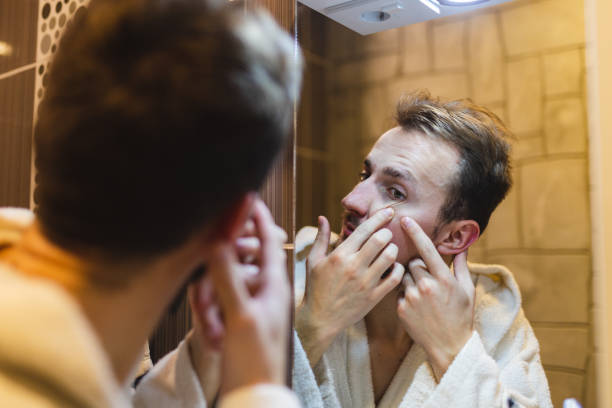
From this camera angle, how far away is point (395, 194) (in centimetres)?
101

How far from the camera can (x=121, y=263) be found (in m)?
0.44

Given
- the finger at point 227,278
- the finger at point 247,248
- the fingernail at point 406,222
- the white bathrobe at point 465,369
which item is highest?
the fingernail at point 406,222

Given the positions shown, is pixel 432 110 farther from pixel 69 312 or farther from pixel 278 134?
pixel 69 312

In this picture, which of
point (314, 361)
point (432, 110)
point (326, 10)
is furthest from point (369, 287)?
point (326, 10)

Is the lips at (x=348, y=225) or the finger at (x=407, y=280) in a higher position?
the lips at (x=348, y=225)

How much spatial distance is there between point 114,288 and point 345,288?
561 mm

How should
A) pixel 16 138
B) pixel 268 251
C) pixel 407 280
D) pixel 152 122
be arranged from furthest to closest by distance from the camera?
1. pixel 16 138
2. pixel 407 280
3. pixel 268 251
4. pixel 152 122

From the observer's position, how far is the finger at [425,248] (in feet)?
3.13

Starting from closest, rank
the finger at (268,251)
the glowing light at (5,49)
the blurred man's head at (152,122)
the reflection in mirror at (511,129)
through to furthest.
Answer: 1. the blurred man's head at (152,122)
2. the finger at (268,251)
3. the reflection in mirror at (511,129)
4. the glowing light at (5,49)

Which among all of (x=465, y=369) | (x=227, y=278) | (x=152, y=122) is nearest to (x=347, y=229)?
(x=465, y=369)

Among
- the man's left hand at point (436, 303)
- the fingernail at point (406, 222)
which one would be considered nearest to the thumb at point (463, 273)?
the man's left hand at point (436, 303)

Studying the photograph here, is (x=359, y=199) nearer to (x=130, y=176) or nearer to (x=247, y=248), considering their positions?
(x=247, y=248)

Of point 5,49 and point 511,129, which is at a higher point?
point 5,49

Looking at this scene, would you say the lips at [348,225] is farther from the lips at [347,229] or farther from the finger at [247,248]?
the finger at [247,248]
